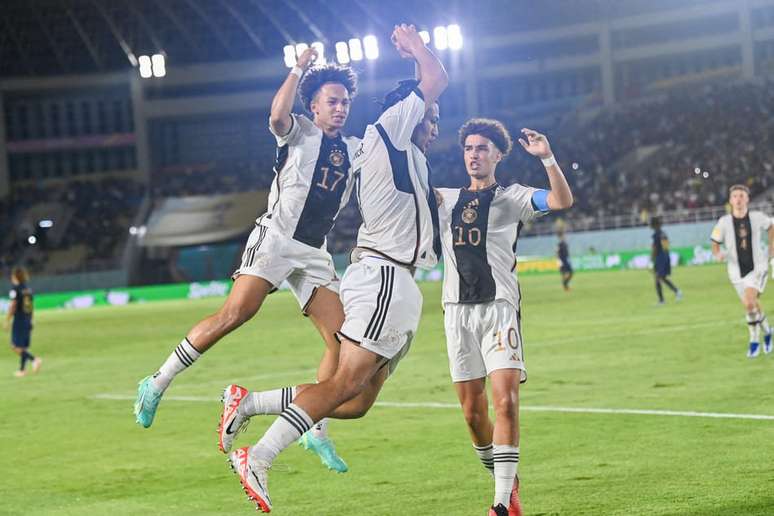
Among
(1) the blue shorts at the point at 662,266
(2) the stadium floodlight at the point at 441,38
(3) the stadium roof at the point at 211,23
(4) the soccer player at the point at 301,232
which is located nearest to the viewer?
(4) the soccer player at the point at 301,232

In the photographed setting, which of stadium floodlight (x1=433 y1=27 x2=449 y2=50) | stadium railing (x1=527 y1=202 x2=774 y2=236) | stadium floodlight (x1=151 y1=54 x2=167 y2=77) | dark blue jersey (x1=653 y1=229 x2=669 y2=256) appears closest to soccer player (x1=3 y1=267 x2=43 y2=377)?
dark blue jersey (x1=653 y1=229 x2=669 y2=256)

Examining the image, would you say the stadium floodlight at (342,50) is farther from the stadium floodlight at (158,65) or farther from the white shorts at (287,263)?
the white shorts at (287,263)

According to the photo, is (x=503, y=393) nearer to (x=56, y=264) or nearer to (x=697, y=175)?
(x=697, y=175)

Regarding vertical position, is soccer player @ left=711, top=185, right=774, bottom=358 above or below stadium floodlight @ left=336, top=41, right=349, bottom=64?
below

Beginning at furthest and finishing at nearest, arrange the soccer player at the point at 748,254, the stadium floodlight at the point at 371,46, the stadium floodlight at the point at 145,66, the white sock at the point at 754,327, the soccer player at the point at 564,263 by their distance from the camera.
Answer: the stadium floodlight at the point at 145,66, the stadium floodlight at the point at 371,46, the soccer player at the point at 564,263, the soccer player at the point at 748,254, the white sock at the point at 754,327

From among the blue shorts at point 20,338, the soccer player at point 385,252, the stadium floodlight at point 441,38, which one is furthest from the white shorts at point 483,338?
the stadium floodlight at point 441,38

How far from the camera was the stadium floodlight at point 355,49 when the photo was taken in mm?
64312

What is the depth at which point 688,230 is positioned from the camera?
51250 millimetres

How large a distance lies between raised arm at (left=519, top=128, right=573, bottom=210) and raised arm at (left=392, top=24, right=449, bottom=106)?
0.66 meters

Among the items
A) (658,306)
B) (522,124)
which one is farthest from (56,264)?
(658,306)

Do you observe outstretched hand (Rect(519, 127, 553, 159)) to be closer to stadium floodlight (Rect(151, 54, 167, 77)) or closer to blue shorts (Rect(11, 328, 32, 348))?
blue shorts (Rect(11, 328, 32, 348))

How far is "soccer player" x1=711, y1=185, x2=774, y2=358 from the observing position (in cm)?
1750

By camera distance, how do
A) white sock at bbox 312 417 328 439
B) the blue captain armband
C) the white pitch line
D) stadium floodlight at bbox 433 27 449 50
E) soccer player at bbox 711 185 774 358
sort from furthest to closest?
stadium floodlight at bbox 433 27 449 50
soccer player at bbox 711 185 774 358
the white pitch line
white sock at bbox 312 417 328 439
the blue captain armband

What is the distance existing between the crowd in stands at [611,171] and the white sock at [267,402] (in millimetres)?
47944
